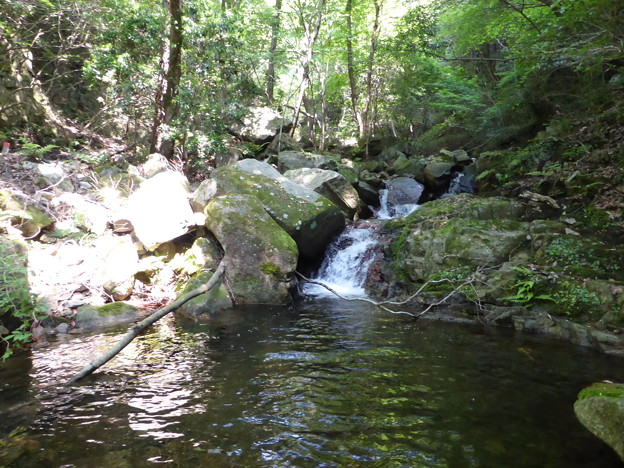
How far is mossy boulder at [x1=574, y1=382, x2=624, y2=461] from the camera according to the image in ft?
9.25

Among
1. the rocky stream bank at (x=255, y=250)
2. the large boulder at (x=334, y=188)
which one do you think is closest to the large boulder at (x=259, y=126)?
the large boulder at (x=334, y=188)

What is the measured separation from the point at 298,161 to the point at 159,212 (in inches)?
301

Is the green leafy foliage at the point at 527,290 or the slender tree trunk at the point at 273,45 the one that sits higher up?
the slender tree trunk at the point at 273,45

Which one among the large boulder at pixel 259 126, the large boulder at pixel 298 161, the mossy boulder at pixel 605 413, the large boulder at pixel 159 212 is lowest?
the mossy boulder at pixel 605 413

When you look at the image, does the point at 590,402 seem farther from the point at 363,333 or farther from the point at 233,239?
the point at 233,239

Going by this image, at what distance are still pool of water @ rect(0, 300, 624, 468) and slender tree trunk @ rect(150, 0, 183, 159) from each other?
808 centimetres

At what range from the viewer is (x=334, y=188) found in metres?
12.1

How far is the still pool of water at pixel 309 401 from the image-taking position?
3004mm

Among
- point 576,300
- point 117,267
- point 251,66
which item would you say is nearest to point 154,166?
point 117,267

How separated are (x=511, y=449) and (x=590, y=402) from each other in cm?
80

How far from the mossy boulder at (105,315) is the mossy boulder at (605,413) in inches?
276

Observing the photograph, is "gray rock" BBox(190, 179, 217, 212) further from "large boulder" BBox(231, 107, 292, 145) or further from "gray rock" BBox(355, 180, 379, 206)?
"large boulder" BBox(231, 107, 292, 145)

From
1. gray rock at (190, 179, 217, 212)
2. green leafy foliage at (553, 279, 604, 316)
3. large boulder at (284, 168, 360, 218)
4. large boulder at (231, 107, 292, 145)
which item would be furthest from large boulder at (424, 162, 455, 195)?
gray rock at (190, 179, 217, 212)

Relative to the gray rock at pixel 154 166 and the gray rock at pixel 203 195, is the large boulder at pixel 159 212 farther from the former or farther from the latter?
the gray rock at pixel 154 166
